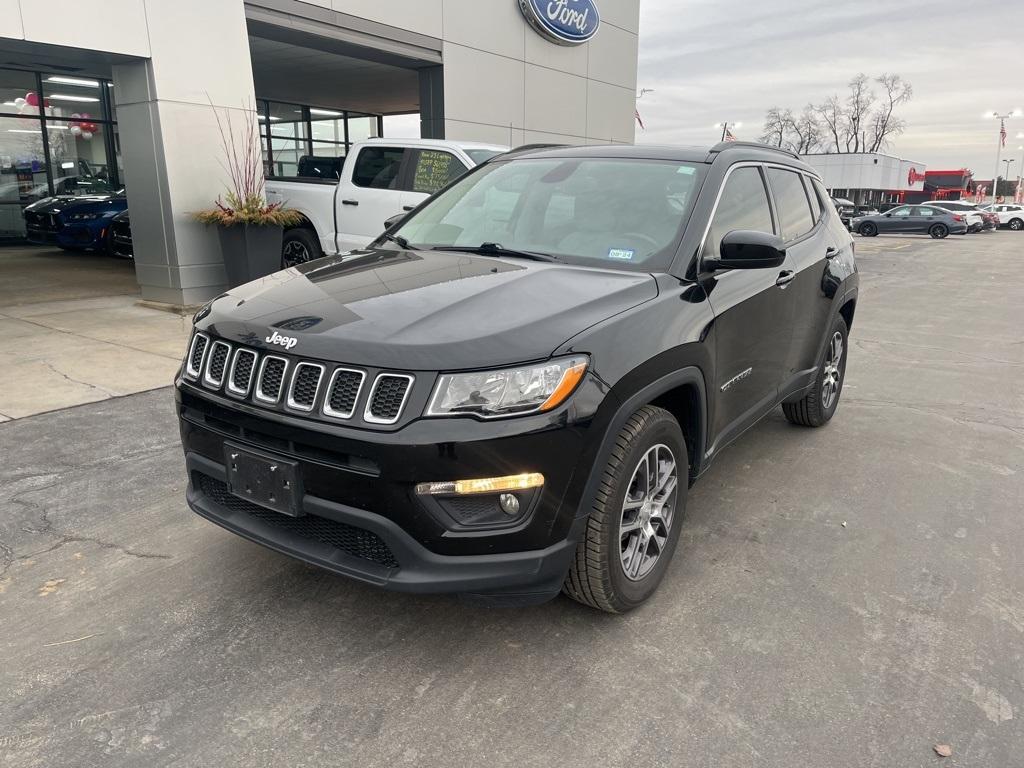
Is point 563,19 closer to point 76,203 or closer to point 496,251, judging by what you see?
point 76,203

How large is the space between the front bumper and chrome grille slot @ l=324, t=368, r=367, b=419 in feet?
0.19

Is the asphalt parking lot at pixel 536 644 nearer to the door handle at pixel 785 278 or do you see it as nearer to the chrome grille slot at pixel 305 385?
the chrome grille slot at pixel 305 385

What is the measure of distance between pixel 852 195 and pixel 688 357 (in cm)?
6537

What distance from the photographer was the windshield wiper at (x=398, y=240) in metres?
3.86

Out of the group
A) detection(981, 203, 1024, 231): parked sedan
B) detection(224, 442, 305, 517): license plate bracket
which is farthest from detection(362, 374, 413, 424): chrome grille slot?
detection(981, 203, 1024, 231): parked sedan

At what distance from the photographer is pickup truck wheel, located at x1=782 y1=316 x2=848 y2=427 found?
200 inches

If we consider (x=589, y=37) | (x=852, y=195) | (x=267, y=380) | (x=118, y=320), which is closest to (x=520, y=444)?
(x=267, y=380)

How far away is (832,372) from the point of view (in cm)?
532

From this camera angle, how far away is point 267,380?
2605 mm

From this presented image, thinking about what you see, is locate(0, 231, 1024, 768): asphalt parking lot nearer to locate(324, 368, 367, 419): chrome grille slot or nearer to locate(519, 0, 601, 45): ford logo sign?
locate(324, 368, 367, 419): chrome grille slot

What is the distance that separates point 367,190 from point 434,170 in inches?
33.1

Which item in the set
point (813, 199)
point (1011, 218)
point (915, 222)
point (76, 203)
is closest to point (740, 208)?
point (813, 199)

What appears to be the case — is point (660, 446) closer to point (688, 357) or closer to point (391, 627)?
point (688, 357)

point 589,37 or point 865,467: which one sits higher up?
point 589,37
